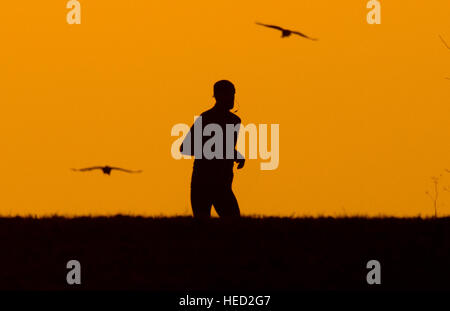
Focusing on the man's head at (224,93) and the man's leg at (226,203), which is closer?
the man's head at (224,93)

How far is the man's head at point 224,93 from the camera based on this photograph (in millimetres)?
19703
